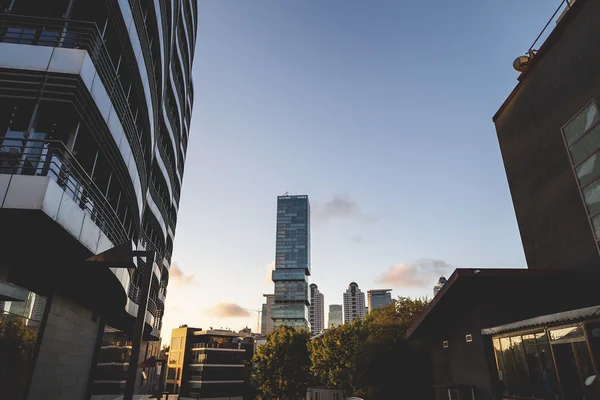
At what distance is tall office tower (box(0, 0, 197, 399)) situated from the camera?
30.5ft

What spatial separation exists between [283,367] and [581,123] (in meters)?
57.9

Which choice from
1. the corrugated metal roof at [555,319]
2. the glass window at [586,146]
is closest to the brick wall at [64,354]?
the corrugated metal roof at [555,319]

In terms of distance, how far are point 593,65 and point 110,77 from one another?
15.6 metres

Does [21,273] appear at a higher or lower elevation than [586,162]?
lower

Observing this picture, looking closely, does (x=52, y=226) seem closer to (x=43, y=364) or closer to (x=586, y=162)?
(x=43, y=364)

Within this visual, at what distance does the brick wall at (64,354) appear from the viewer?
1188 cm

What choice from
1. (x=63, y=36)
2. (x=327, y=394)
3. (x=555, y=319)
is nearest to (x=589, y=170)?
(x=555, y=319)

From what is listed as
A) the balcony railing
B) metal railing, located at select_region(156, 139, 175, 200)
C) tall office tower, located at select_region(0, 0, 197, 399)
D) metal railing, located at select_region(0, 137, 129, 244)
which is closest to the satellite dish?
tall office tower, located at select_region(0, 0, 197, 399)

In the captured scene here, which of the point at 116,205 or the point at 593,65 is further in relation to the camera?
the point at 116,205

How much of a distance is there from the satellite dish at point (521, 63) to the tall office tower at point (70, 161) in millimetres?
16162

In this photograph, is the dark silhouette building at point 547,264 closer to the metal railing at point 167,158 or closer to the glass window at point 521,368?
the glass window at point 521,368

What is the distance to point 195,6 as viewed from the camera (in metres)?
39.3

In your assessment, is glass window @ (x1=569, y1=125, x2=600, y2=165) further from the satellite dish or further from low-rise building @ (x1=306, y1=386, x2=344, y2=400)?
low-rise building @ (x1=306, y1=386, x2=344, y2=400)

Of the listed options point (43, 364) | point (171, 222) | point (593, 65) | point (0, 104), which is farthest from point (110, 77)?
point (171, 222)
